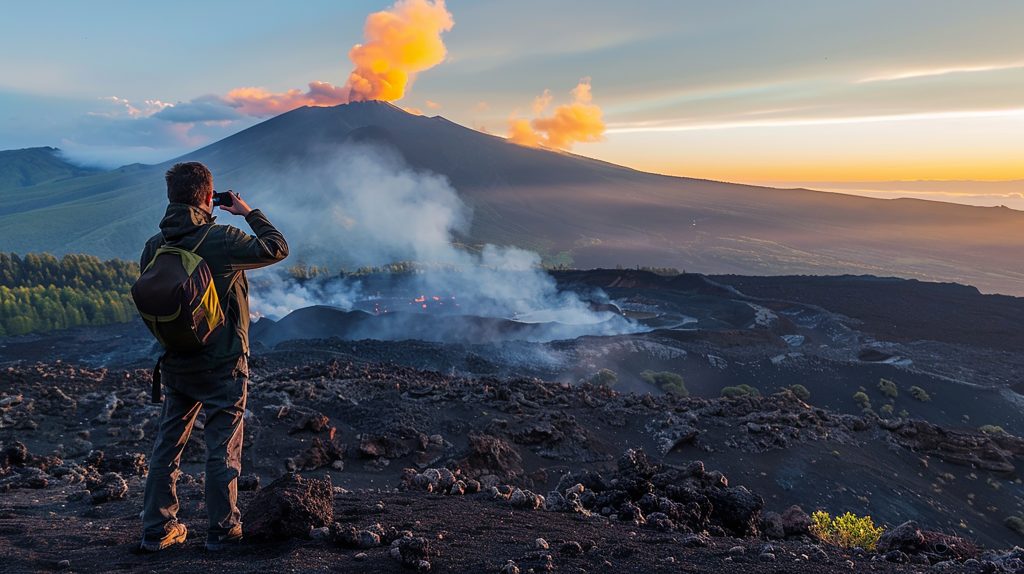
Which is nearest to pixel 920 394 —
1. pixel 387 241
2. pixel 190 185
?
pixel 190 185

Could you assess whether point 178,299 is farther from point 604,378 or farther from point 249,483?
point 604,378

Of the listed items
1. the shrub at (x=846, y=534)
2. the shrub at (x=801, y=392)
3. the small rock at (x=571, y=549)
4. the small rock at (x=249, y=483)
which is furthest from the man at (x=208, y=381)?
the shrub at (x=801, y=392)

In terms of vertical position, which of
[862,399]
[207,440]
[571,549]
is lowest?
[862,399]

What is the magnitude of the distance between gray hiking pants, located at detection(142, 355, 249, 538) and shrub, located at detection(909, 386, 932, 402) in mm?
26394

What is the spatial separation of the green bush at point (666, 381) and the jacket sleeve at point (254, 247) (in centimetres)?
2151

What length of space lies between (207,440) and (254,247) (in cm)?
113

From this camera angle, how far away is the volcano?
116 m

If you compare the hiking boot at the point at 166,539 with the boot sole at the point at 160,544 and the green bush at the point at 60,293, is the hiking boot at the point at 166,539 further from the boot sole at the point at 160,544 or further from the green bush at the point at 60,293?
the green bush at the point at 60,293

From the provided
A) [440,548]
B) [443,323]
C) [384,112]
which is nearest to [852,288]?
[443,323]

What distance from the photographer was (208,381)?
3.38m

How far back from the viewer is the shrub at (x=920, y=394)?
23.1 metres

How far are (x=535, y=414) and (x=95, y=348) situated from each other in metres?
33.9

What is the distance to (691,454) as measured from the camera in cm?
1113

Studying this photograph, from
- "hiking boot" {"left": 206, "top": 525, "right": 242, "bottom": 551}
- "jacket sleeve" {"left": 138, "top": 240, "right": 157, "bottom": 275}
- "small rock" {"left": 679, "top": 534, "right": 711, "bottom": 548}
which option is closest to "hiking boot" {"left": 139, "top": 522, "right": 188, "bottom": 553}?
"hiking boot" {"left": 206, "top": 525, "right": 242, "bottom": 551}
